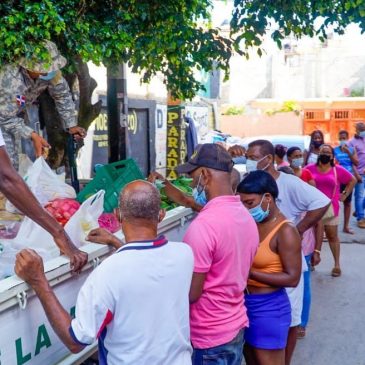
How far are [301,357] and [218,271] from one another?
2.65 m

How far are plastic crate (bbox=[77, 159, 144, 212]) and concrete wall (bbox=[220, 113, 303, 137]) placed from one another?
84.3 ft

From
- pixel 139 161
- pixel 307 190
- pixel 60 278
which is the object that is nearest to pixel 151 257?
pixel 60 278

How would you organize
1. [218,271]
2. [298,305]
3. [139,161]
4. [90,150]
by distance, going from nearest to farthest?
[218,271], [298,305], [90,150], [139,161]

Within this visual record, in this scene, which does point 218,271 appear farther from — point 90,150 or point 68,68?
point 90,150

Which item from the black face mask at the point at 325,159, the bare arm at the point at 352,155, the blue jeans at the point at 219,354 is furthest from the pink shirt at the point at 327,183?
the blue jeans at the point at 219,354

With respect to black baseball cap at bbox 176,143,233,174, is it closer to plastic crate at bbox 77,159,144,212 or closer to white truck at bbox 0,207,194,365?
white truck at bbox 0,207,194,365

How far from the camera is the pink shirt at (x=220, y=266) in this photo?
2.62 m

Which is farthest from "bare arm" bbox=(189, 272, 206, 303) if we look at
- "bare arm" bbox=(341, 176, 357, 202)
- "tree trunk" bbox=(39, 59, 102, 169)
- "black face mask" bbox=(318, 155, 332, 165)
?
"bare arm" bbox=(341, 176, 357, 202)

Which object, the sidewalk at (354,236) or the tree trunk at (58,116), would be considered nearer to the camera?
the tree trunk at (58,116)

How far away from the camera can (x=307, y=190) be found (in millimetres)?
4418

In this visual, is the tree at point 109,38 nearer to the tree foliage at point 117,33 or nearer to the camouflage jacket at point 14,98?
the tree foliage at point 117,33

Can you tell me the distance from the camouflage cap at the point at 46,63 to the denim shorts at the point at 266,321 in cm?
237

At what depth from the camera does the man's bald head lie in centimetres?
218

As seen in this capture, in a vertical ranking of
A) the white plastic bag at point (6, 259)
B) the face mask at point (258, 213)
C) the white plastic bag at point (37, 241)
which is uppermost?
the face mask at point (258, 213)
